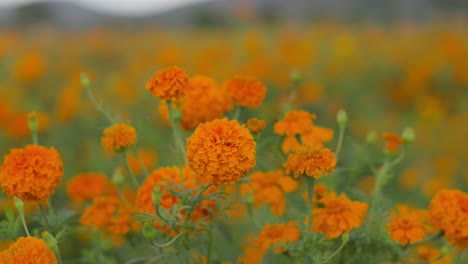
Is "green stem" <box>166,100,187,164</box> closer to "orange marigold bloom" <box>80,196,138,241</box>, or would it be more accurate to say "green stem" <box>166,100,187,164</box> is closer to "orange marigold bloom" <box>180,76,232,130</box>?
"orange marigold bloom" <box>180,76,232,130</box>

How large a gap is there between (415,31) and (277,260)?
5943 millimetres

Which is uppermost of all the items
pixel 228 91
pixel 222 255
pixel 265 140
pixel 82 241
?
pixel 228 91

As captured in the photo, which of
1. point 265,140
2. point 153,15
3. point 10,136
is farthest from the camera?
point 153,15

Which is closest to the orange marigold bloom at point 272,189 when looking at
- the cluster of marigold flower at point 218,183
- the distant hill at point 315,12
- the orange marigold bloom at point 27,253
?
the cluster of marigold flower at point 218,183

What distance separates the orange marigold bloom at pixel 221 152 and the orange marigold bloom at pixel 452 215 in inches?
17.1

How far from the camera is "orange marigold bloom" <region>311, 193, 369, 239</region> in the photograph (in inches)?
43.3

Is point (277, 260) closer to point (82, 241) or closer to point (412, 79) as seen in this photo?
point (82, 241)

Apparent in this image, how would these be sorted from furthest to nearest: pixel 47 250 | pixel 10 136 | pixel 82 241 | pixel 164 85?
pixel 10 136 → pixel 82 241 → pixel 164 85 → pixel 47 250

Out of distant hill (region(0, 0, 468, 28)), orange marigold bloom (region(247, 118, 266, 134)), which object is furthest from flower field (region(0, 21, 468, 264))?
distant hill (region(0, 0, 468, 28))

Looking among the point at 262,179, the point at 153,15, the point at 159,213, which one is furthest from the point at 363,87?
the point at 153,15

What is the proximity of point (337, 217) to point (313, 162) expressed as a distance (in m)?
0.14

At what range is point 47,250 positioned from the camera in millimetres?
978

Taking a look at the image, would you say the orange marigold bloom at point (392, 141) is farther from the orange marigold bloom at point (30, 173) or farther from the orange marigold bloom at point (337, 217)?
the orange marigold bloom at point (30, 173)

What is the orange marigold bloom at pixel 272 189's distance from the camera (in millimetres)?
1306
